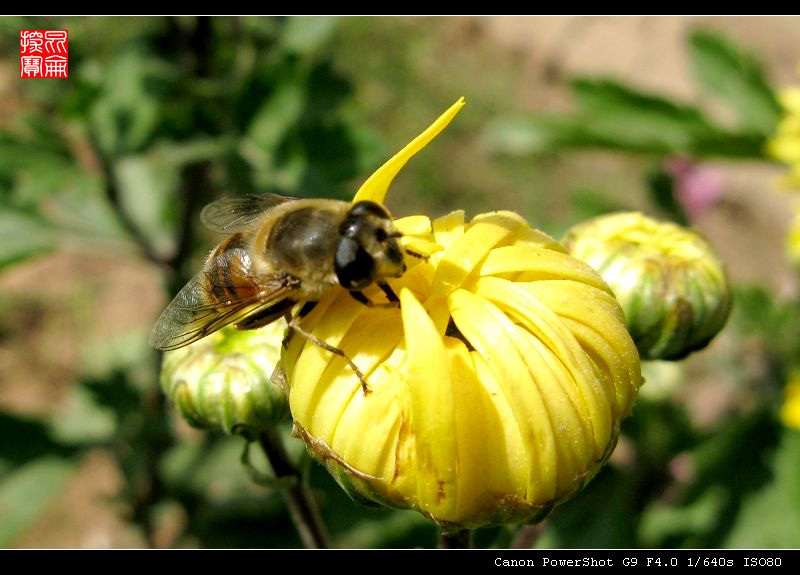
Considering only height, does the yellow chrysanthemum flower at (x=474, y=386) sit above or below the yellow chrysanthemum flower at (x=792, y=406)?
above

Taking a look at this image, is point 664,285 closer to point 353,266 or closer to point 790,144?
point 353,266

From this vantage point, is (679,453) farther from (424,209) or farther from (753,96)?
(424,209)

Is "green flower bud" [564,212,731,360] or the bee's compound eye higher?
the bee's compound eye

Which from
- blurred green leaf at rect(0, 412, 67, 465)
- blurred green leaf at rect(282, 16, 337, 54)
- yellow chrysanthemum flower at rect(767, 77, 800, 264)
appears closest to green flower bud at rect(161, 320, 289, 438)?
blurred green leaf at rect(282, 16, 337, 54)

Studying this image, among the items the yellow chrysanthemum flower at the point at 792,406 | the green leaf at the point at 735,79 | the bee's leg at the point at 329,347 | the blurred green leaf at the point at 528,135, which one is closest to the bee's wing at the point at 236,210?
the bee's leg at the point at 329,347

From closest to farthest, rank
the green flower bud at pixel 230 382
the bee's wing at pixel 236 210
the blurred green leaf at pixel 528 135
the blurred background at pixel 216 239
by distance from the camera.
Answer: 1. the green flower bud at pixel 230 382
2. the bee's wing at pixel 236 210
3. the blurred background at pixel 216 239
4. the blurred green leaf at pixel 528 135

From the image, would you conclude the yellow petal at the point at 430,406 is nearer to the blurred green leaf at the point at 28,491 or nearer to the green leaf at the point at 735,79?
the blurred green leaf at the point at 28,491

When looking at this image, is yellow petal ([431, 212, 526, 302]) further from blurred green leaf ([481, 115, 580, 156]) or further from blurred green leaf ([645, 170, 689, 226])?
blurred green leaf ([645, 170, 689, 226])
